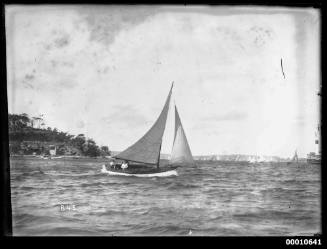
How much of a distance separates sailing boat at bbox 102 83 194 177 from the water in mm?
209

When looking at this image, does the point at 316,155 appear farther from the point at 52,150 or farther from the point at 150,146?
the point at 52,150

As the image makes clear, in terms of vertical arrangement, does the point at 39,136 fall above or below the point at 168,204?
above

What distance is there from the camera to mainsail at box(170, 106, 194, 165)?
4.01 metres

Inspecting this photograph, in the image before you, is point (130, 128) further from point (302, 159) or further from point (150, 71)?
point (302, 159)

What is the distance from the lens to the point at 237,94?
4.05 metres

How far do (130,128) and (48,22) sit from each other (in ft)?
5.24

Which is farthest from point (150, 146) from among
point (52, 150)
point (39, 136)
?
point (39, 136)

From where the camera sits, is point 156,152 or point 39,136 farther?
point 156,152

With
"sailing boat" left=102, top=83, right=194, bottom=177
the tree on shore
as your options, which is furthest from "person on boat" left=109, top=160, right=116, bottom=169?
the tree on shore

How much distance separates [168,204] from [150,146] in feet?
2.61

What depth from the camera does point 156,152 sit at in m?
4.54
